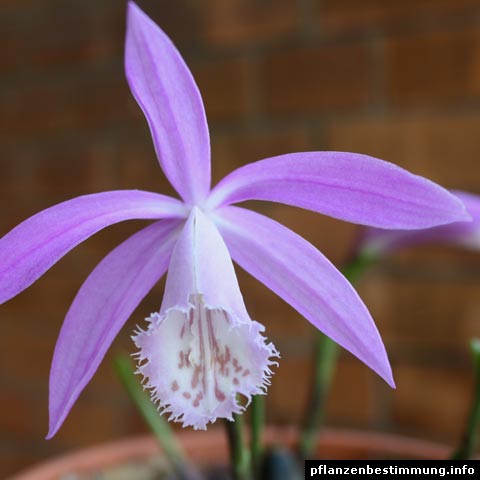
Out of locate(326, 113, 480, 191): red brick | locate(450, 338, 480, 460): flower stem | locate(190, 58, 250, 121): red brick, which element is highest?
locate(190, 58, 250, 121): red brick

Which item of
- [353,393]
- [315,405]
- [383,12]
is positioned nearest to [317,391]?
[315,405]

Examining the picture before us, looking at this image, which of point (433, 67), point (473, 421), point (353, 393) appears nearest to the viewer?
point (473, 421)

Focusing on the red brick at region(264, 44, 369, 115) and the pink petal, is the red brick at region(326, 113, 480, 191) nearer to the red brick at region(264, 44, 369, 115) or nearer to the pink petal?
the red brick at region(264, 44, 369, 115)

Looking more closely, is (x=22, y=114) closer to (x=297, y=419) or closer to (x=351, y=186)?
(x=297, y=419)

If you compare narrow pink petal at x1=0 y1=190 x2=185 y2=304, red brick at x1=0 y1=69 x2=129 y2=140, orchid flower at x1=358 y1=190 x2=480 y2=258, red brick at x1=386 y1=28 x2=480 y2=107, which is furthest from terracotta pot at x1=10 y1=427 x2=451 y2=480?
red brick at x1=0 y1=69 x2=129 y2=140

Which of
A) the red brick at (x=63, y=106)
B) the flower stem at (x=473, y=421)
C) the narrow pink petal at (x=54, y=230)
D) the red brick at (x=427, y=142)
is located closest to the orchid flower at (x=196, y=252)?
the narrow pink petal at (x=54, y=230)

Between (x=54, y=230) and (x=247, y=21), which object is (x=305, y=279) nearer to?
(x=54, y=230)
